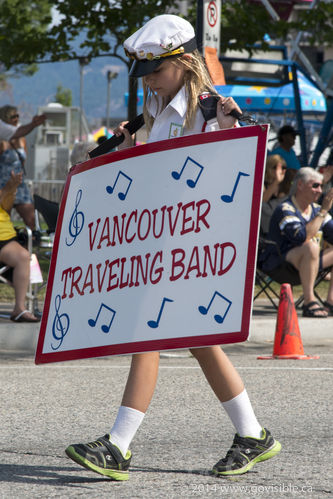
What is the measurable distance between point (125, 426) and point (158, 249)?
0.74 m

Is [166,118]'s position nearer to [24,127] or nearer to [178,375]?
[178,375]

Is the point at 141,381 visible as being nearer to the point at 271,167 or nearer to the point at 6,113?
the point at 271,167

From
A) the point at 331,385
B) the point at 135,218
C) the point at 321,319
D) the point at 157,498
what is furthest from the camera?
the point at 321,319

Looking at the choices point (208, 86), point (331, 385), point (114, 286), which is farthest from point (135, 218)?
point (331, 385)

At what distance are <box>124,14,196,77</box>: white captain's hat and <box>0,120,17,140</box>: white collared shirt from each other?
710 cm

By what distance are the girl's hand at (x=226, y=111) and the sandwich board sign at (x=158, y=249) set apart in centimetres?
6

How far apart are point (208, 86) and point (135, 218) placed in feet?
2.15

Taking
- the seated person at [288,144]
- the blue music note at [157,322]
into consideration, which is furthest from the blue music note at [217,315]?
the seated person at [288,144]

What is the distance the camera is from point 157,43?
3.83 metres

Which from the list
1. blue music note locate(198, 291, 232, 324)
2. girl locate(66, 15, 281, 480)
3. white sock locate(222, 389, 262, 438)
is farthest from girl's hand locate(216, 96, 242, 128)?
white sock locate(222, 389, 262, 438)

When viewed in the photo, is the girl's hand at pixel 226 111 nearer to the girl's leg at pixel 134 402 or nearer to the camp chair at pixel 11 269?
the girl's leg at pixel 134 402

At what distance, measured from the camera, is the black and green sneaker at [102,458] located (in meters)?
3.74

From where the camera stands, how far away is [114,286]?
3.96 m

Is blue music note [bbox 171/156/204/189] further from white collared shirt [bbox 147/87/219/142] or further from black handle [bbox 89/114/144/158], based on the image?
black handle [bbox 89/114/144/158]
